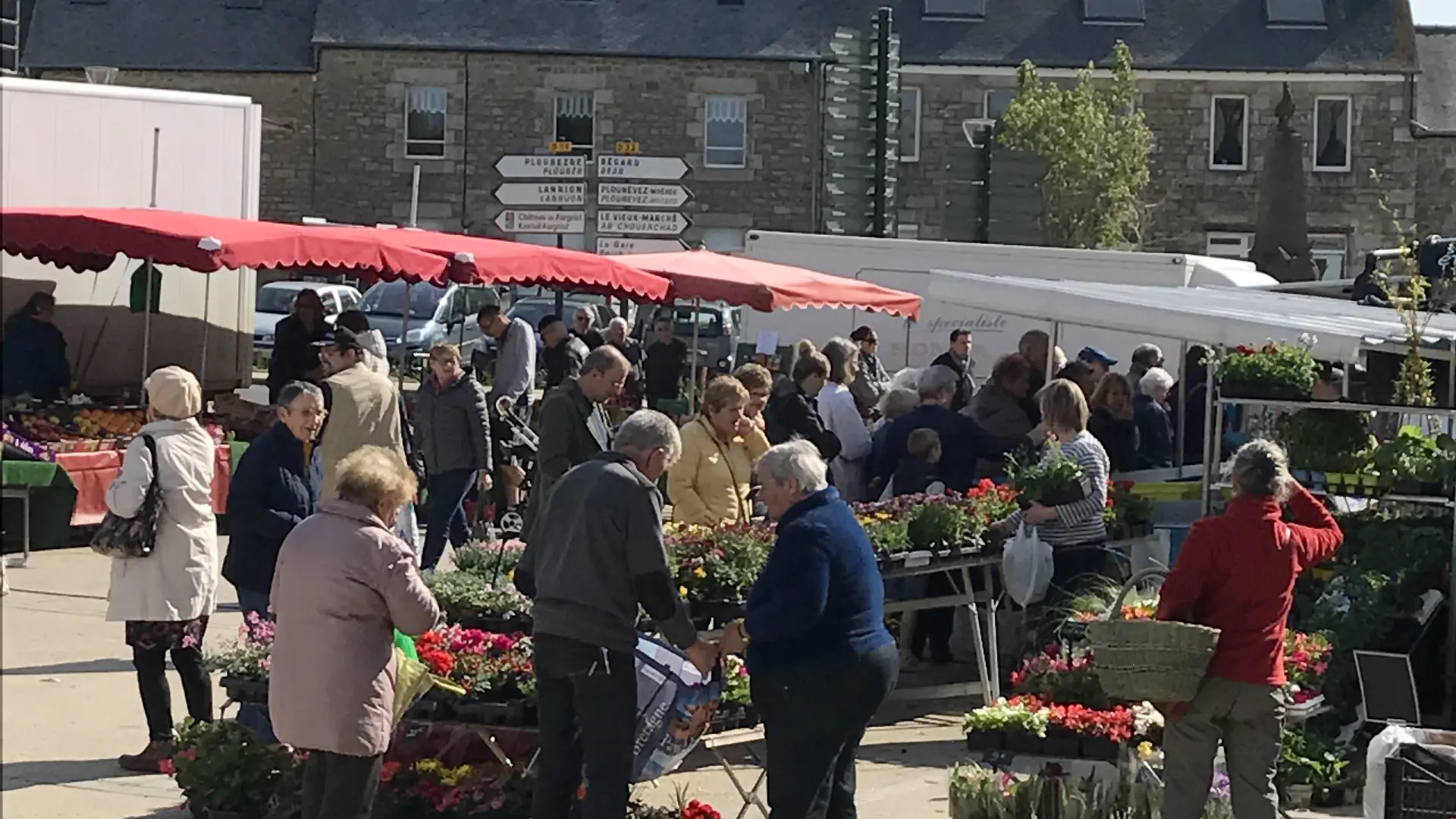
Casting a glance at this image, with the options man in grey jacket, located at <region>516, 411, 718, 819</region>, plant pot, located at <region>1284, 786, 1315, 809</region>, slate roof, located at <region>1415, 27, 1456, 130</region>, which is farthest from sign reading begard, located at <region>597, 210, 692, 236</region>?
slate roof, located at <region>1415, 27, 1456, 130</region>

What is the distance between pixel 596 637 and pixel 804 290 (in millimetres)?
11982

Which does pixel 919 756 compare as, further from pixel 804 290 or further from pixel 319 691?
pixel 804 290

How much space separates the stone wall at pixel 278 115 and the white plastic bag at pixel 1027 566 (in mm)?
34739

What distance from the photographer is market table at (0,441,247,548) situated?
14.7 metres

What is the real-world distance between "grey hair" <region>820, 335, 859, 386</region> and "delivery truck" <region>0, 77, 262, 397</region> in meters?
6.41

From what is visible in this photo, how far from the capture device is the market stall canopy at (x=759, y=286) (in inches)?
713

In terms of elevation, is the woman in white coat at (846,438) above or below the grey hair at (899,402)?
below

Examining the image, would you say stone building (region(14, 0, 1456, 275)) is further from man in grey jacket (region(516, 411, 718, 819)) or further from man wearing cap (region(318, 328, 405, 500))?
man in grey jacket (region(516, 411, 718, 819))

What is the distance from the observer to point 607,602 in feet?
22.2

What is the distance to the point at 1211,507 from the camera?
1061cm

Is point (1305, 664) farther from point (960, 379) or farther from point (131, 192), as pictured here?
point (131, 192)

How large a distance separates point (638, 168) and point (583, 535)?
16.6m

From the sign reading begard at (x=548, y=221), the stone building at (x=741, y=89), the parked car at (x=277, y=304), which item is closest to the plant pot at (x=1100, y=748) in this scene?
the sign reading begard at (x=548, y=221)

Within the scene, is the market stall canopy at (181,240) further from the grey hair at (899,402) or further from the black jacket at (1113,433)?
the black jacket at (1113,433)
